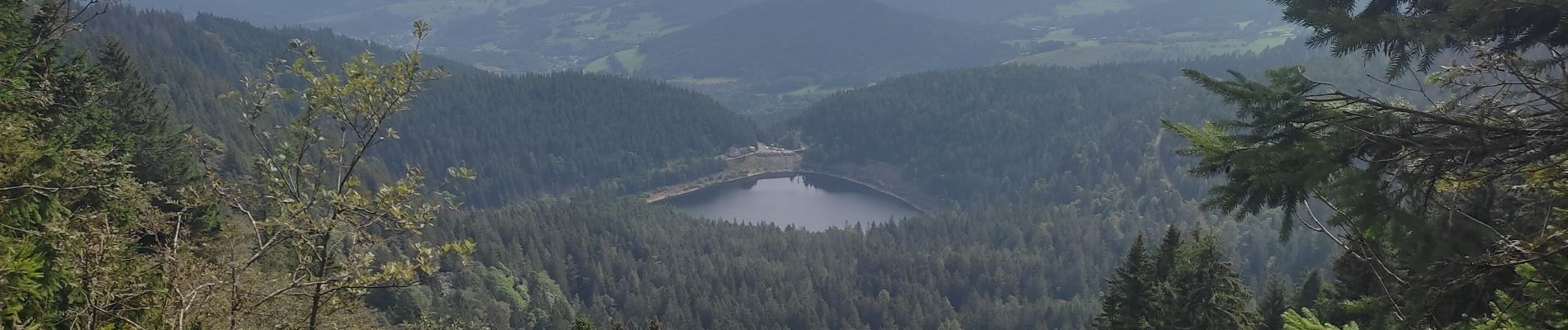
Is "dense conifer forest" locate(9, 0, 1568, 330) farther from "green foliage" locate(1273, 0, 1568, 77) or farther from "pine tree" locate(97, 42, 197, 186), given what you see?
"pine tree" locate(97, 42, 197, 186)

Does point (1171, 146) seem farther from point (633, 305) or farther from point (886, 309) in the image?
point (633, 305)

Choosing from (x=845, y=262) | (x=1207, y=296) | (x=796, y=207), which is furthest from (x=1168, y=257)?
(x=796, y=207)

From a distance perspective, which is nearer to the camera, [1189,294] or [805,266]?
[1189,294]

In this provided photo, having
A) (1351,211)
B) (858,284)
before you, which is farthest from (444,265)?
(1351,211)

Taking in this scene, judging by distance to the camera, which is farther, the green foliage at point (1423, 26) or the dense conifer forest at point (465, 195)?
the green foliage at point (1423, 26)

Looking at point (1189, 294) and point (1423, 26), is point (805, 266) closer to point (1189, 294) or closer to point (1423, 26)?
point (1189, 294)

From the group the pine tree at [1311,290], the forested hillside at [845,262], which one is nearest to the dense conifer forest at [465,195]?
the pine tree at [1311,290]

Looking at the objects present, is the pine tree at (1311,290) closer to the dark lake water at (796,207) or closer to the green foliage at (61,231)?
the green foliage at (61,231)
